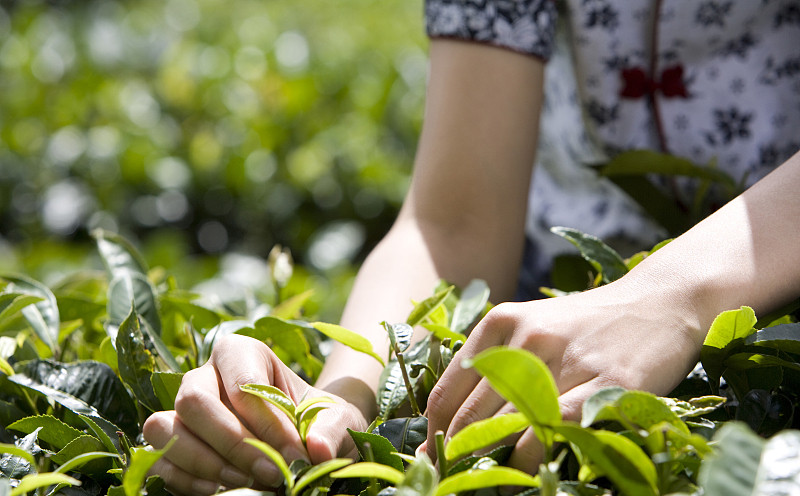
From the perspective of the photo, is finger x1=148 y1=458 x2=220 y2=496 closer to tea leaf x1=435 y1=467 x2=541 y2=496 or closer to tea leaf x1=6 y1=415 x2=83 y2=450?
tea leaf x1=6 y1=415 x2=83 y2=450

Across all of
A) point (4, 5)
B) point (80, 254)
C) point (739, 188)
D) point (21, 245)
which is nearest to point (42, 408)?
point (739, 188)

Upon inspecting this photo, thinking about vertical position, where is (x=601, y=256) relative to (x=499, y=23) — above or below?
below

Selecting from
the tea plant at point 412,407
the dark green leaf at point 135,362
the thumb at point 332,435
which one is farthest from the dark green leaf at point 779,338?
the dark green leaf at point 135,362

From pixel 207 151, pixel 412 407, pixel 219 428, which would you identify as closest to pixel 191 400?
pixel 219 428

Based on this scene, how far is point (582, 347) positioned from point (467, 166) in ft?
2.02

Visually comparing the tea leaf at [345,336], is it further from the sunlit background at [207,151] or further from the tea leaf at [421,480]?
the sunlit background at [207,151]

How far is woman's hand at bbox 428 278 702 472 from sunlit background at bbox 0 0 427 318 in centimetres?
171

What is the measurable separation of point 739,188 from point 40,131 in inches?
99.3

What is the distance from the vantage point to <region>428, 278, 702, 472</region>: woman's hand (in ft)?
2.35

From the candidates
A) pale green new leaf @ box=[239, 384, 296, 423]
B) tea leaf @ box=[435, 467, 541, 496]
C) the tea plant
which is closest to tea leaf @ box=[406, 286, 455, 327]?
the tea plant

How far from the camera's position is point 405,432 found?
32.7 inches

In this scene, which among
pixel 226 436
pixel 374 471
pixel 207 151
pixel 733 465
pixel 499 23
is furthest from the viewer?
pixel 207 151

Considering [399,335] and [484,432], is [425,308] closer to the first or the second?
[399,335]

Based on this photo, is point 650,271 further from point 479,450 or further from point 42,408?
point 42,408
